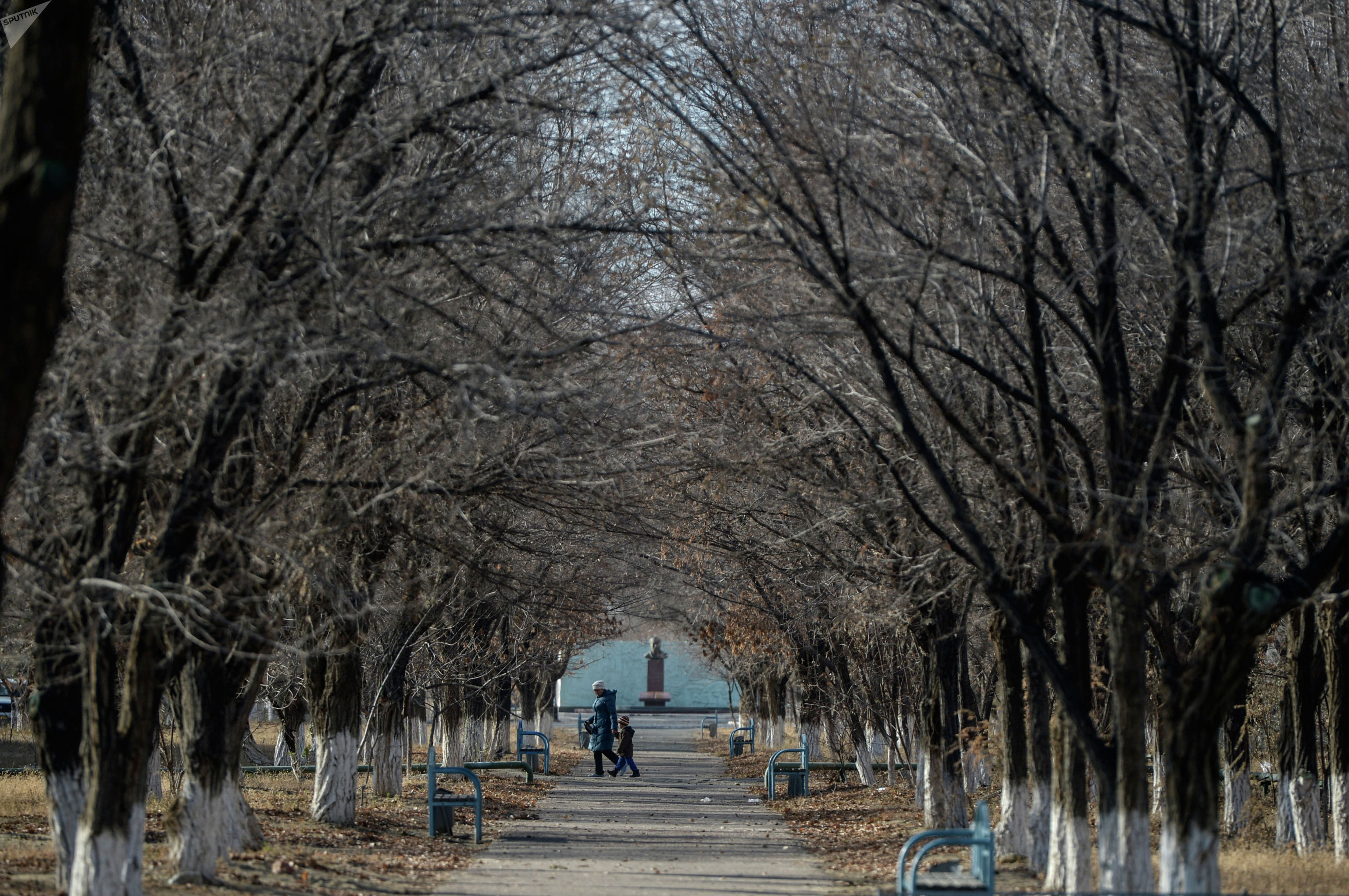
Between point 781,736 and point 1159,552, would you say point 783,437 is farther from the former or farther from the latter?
point 781,736

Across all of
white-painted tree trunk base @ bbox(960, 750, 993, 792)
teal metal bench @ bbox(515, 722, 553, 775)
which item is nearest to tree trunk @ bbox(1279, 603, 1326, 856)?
white-painted tree trunk base @ bbox(960, 750, 993, 792)

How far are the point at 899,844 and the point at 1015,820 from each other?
2.57 m

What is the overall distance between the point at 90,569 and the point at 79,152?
3.70 meters

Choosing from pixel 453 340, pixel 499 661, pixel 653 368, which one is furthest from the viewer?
pixel 499 661

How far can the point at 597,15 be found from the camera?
30.3ft

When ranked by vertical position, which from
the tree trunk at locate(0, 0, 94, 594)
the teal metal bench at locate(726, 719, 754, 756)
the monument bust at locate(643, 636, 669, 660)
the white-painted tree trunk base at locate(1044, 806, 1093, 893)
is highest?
the tree trunk at locate(0, 0, 94, 594)

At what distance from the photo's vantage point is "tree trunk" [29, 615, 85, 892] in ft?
32.1

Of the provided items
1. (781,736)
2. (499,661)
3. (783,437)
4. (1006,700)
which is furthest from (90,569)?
(781,736)

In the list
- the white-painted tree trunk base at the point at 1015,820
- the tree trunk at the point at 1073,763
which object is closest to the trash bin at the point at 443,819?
the white-painted tree trunk base at the point at 1015,820

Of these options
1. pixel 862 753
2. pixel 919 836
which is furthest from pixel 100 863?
pixel 862 753

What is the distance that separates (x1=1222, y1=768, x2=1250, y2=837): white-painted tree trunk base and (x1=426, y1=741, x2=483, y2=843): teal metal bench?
9.46 metres

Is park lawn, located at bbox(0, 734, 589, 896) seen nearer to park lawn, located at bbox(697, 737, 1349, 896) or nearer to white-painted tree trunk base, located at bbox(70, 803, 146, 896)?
white-painted tree trunk base, located at bbox(70, 803, 146, 896)

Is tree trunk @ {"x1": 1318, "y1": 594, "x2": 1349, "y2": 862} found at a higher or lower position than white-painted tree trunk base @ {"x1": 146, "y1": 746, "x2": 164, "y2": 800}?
higher

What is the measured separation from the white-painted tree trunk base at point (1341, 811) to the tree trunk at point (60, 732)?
37.2ft
